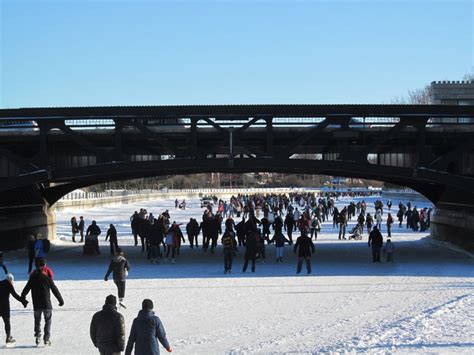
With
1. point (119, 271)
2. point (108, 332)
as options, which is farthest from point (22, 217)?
point (108, 332)

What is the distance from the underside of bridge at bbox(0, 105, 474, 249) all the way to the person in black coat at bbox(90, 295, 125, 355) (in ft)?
54.4

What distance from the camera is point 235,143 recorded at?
2961 cm

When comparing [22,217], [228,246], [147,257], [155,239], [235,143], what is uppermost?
[235,143]

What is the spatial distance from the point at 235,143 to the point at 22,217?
10027 millimetres

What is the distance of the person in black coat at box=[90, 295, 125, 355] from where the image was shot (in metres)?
9.93

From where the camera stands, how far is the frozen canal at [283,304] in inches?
507

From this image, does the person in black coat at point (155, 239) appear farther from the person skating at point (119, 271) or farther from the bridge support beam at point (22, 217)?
the person skating at point (119, 271)

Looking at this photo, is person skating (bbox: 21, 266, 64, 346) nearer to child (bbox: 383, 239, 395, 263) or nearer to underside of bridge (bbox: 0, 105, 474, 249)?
underside of bridge (bbox: 0, 105, 474, 249)

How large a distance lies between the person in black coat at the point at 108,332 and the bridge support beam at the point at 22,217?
857 inches

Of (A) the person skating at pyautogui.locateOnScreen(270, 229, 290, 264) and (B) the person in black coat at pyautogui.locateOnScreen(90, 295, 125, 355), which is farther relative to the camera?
(A) the person skating at pyautogui.locateOnScreen(270, 229, 290, 264)

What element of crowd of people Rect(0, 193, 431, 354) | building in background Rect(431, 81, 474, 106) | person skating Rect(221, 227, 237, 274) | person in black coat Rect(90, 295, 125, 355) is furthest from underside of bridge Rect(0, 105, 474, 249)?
person in black coat Rect(90, 295, 125, 355)

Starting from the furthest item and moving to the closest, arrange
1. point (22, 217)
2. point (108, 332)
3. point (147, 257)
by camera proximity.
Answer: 1. point (22, 217)
2. point (147, 257)
3. point (108, 332)

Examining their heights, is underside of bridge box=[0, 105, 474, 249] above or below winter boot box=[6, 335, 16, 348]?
above

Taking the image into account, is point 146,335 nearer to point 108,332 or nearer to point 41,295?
point 108,332
